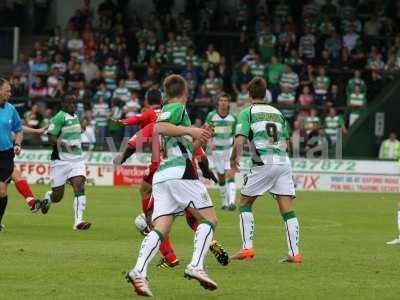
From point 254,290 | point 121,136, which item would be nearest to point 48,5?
point 121,136

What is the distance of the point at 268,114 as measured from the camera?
1469cm

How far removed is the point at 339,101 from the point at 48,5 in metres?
13.8

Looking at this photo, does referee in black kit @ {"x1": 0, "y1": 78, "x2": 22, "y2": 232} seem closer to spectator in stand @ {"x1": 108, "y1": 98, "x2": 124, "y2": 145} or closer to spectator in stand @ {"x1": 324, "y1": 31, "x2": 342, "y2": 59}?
spectator in stand @ {"x1": 108, "y1": 98, "x2": 124, "y2": 145}

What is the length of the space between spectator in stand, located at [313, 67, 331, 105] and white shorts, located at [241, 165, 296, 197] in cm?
2201

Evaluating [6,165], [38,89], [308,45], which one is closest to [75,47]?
[38,89]

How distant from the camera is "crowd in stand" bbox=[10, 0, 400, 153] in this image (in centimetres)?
3644

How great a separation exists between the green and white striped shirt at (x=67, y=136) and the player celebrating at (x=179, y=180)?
825 cm

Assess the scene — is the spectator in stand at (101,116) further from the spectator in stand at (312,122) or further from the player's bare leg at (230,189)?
the player's bare leg at (230,189)

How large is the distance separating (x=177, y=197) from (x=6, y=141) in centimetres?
717

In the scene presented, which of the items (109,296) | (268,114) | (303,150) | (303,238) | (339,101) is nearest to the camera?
(109,296)

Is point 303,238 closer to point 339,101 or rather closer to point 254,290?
point 254,290

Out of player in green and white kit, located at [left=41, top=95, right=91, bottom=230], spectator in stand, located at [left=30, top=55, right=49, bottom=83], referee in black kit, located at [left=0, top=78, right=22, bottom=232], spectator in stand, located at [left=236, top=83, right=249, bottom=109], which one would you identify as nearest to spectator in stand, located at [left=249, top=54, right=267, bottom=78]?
spectator in stand, located at [left=236, top=83, right=249, bottom=109]

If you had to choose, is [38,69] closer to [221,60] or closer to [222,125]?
[221,60]

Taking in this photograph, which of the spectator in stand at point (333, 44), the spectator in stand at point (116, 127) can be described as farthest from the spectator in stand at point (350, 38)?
the spectator in stand at point (116, 127)
